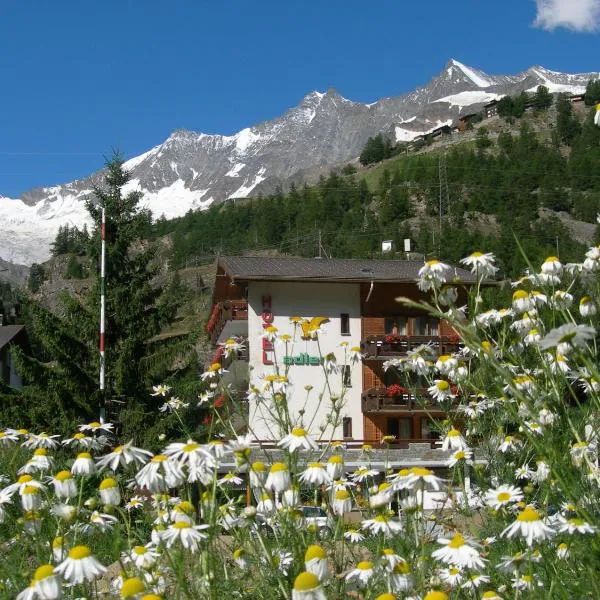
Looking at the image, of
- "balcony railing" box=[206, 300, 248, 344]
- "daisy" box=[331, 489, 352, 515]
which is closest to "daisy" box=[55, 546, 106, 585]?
"daisy" box=[331, 489, 352, 515]

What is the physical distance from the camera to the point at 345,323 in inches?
1224

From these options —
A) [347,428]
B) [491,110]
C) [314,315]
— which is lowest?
[347,428]

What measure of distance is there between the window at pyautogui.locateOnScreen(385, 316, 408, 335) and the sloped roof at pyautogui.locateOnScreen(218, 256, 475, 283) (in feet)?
4.47

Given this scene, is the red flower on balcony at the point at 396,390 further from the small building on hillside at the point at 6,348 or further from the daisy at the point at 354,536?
the small building on hillside at the point at 6,348

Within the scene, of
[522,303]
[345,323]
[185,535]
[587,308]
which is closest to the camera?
[185,535]

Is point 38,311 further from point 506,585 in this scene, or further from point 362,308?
point 506,585

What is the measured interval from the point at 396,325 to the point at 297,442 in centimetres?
2821

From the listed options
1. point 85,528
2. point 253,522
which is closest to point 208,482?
point 253,522

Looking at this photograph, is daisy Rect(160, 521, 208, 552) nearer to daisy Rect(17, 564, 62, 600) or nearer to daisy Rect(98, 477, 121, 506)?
daisy Rect(98, 477, 121, 506)

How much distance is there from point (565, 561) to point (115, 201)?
76.8ft

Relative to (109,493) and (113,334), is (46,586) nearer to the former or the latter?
(109,493)

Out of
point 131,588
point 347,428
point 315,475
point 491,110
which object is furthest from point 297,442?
point 491,110

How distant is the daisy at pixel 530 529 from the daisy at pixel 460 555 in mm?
133

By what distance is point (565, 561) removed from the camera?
3.35 metres
